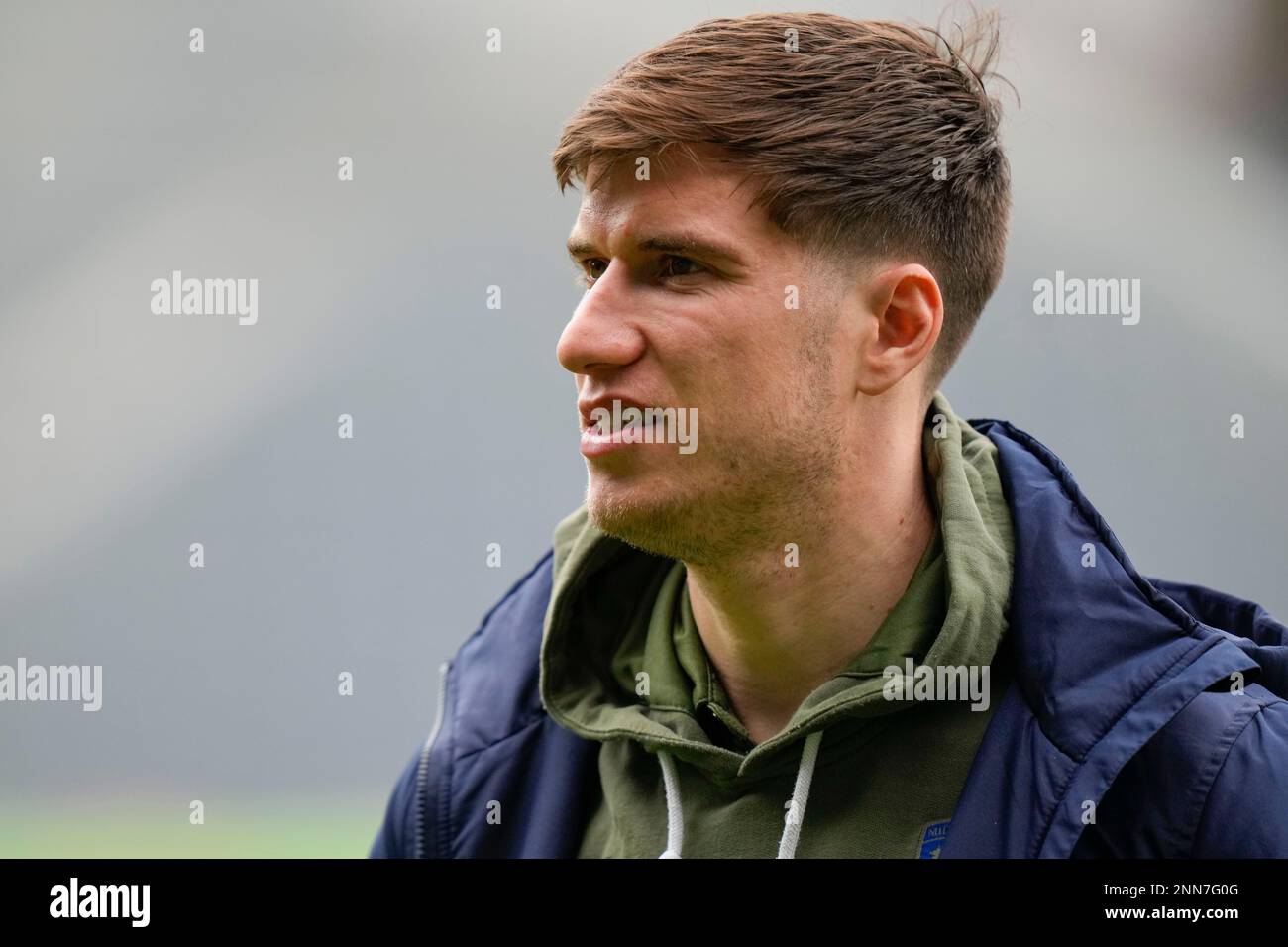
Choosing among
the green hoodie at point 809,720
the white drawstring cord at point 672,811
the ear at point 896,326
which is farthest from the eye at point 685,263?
the white drawstring cord at point 672,811

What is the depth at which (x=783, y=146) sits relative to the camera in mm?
1897

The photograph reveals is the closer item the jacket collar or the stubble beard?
the jacket collar

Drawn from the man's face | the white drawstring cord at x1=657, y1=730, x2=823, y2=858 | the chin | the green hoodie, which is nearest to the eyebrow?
the man's face

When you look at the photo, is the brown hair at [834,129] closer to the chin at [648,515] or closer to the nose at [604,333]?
the nose at [604,333]

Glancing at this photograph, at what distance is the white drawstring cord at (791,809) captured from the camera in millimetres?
1822

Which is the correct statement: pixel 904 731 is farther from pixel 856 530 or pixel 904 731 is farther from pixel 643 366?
pixel 643 366

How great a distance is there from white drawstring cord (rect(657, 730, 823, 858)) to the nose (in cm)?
63

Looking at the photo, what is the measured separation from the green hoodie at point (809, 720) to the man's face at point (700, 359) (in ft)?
0.81

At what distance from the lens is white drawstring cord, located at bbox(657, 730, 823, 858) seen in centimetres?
182

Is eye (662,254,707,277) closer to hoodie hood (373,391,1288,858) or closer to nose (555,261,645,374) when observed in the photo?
nose (555,261,645,374)

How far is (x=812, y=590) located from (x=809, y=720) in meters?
0.25

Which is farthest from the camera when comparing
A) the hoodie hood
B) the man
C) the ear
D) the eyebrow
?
the ear

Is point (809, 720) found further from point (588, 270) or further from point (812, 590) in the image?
point (588, 270)

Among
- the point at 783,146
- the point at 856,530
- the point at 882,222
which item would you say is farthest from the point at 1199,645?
the point at 783,146
